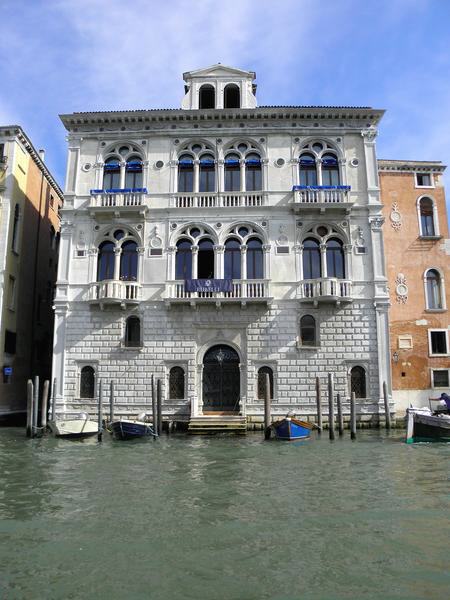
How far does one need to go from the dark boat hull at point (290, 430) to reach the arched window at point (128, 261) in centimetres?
698

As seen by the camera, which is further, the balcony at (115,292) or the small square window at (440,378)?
the small square window at (440,378)

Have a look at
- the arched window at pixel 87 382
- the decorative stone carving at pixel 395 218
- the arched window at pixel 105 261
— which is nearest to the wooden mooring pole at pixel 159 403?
the arched window at pixel 87 382

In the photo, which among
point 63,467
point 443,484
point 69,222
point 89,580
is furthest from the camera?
point 69,222

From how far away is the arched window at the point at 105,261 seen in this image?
18.0 meters

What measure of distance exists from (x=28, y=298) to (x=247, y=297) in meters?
9.02

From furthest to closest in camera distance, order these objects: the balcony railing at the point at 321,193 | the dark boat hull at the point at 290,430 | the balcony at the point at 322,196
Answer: the balcony railing at the point at 321,193 < the balcony at the point at 322,196 < the dark boat hull at the point at 290,430

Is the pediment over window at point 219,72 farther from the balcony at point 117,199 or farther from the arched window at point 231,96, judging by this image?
the balcony at point 117,199

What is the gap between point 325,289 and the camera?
16844 mm

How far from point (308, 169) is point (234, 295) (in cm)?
523

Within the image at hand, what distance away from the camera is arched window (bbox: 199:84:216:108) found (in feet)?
63.8

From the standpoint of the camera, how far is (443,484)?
8.70 metres

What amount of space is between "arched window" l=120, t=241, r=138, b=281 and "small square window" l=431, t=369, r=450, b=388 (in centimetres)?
1060

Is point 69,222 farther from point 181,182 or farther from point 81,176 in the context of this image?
point 181,182

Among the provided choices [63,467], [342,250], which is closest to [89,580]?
[63,467]
